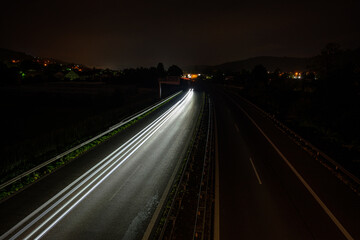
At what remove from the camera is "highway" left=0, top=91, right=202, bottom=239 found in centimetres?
815

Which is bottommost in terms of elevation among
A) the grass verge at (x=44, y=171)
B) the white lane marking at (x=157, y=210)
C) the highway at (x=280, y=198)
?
the highway at (x=280, y=198)

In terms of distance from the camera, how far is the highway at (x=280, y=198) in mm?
8602

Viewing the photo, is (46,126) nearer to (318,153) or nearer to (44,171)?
(44,171)

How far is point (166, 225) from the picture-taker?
27.9ft

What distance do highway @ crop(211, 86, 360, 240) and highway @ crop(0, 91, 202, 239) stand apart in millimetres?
3204

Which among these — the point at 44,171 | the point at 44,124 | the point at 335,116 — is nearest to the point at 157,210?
the point at 44,171

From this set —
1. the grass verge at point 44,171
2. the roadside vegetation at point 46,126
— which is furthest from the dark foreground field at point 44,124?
the grass verge at point 44,171

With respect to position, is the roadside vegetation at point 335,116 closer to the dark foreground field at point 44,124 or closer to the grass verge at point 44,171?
the grass verge at point 44,171

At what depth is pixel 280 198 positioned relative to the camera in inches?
Answer: 427

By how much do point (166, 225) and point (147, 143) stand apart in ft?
34.9

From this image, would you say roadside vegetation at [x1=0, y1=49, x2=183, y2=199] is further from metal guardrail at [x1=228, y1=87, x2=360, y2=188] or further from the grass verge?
metal guardrail at [x1=228, y1=87, x2=360, y2=188]

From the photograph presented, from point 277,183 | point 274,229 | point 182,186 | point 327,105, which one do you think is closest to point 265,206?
point 274,229

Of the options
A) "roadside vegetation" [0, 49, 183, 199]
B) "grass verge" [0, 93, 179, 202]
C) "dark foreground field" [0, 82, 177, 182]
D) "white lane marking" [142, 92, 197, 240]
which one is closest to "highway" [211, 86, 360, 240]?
"white lane marking" [142, 92, 197, 240]

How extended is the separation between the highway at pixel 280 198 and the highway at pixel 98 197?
10.5 feet
